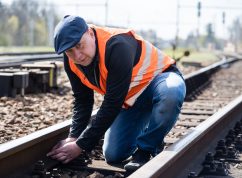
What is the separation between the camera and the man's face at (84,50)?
11.2ft

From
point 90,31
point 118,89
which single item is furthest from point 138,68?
→ point 90,31

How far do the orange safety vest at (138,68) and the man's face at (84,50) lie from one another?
14 cm

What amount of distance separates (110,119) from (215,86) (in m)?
8.81

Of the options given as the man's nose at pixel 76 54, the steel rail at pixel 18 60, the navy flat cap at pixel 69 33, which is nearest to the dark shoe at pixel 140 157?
the man's nose at pixel 76 54

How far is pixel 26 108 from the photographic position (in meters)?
7.00

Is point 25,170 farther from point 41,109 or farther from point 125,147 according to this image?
point 41,109

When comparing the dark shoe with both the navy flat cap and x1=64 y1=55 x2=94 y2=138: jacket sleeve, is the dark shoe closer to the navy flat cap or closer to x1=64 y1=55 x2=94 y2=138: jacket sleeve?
x1=64 y1=55 x2=94 y2=138: jacket sleeve

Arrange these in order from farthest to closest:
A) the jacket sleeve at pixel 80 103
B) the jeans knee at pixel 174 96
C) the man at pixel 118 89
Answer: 1. the jacket sleeve at pixel 80 103
2. the jeans knee at pixel 174 96
3. the man at pixel 118 89

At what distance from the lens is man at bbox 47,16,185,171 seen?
3559 millimetres

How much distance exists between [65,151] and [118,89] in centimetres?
66

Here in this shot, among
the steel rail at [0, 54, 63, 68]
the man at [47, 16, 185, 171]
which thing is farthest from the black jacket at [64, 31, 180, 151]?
the steel rail at [0, 54, 63, 68]

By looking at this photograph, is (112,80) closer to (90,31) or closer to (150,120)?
(90,31)

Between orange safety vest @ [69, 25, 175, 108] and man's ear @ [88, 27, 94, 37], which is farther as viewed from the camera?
orange safety vest @ [69, 25, 175, 108]

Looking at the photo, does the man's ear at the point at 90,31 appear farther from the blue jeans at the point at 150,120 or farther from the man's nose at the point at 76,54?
the blue jeans at the point at 150,120
